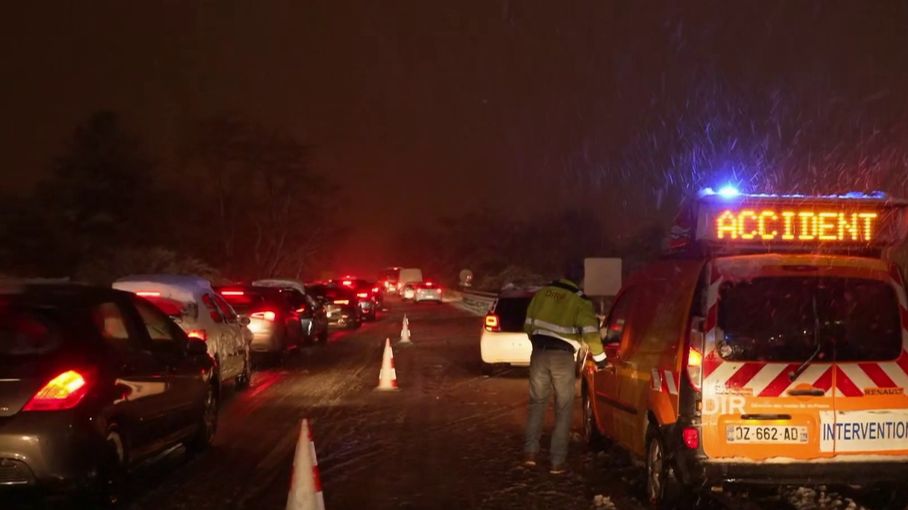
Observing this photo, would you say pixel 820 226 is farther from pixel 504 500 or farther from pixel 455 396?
pixel 455 396

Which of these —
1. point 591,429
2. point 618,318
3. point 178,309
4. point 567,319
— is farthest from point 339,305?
point 567,319

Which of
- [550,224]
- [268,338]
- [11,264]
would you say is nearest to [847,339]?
[268,338]

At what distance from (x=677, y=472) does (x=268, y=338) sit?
12582mm

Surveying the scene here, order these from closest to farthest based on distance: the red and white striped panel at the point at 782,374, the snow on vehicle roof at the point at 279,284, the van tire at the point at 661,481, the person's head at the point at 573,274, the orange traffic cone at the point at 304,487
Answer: the orange traffic cone at the point at 304,487, the red and white striped panel at the point at 782,374, the van tire at the point at 661,481, the person's head at the point at 573,274, the snow on vehicle roof at the point at 279,284

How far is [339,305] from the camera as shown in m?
31.6

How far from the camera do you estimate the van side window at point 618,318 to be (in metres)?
8.56

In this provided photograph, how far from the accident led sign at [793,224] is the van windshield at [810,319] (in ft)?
1.65

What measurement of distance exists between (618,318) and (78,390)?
15.4ft

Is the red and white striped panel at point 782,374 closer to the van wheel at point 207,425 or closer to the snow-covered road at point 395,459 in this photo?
the snow-covered road at point 395,459

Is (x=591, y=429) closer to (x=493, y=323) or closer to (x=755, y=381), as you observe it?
(x=755, y=381)

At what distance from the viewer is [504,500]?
746 centimetres

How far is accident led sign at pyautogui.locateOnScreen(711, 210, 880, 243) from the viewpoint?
698 cm

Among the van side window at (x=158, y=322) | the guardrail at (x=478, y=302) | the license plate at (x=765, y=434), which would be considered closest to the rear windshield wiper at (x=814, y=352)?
the license plate at (x=765, y=434)

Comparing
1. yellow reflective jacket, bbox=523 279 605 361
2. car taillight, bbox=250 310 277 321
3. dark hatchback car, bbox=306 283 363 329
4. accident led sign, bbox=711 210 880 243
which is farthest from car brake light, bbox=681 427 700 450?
dark hatchback car, bbox=306 283 363 329
